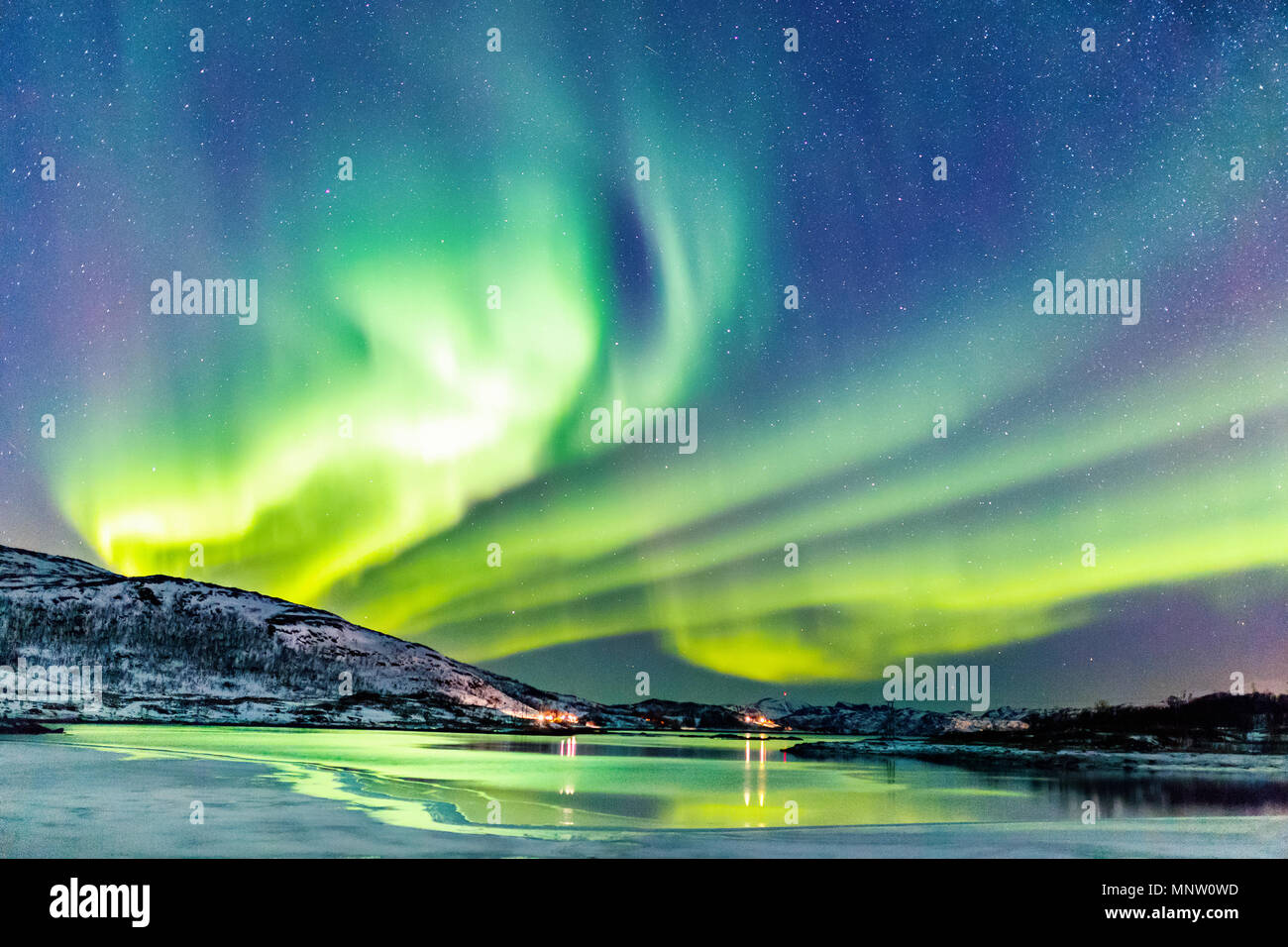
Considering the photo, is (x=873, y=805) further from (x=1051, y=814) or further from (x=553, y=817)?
(x=553, y=817)

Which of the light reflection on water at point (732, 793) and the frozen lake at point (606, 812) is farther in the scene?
the light reflection on water at point (732, 793)

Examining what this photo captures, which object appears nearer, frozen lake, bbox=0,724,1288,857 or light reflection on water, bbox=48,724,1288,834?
frozen lake, bbox=0,724,1288,857

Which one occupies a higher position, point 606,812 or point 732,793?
point 606,812

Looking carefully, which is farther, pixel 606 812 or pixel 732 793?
pixel 732 793
